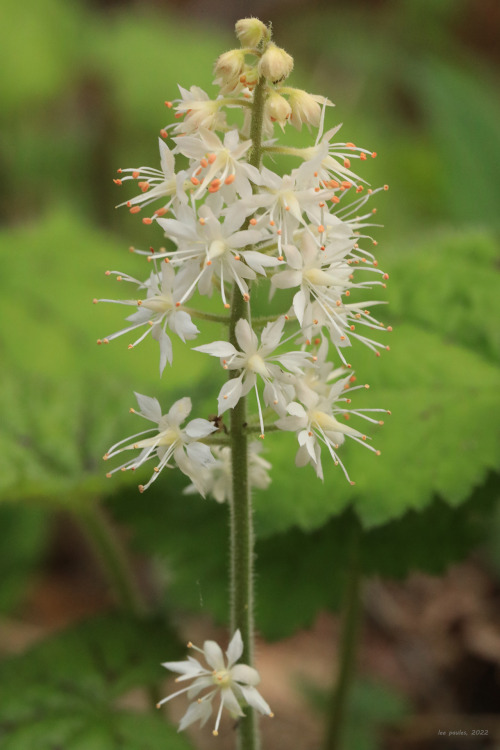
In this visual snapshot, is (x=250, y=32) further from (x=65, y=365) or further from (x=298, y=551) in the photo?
(x=65, y=365)

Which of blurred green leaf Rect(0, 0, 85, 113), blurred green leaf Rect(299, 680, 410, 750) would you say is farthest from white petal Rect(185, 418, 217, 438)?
blurred green leaf Rect(0, 0, 85, 113)

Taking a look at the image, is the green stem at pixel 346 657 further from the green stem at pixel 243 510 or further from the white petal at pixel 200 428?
the white petal at pixel 200 428

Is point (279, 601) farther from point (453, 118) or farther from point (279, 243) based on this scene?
point (453, 118)

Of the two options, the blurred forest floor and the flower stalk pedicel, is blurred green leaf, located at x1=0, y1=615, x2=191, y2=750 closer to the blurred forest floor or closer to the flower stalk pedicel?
the blurred forest floor

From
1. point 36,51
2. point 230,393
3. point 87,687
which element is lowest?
point 87,687

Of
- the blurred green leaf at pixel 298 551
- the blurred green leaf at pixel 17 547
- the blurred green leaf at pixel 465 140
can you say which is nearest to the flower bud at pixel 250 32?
the blurred green leaf at pixel 298 551

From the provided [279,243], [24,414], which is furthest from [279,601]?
[279,243]

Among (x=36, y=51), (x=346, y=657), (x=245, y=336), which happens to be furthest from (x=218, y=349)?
(x=36, y=51)
